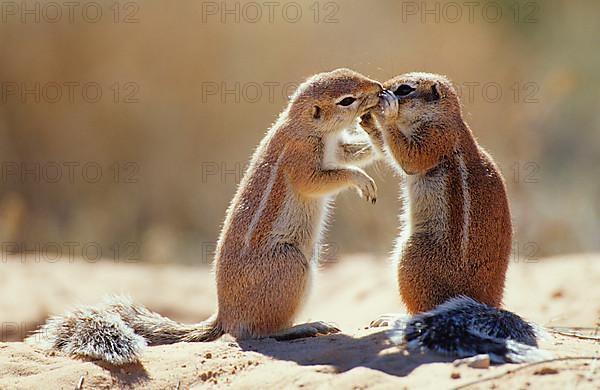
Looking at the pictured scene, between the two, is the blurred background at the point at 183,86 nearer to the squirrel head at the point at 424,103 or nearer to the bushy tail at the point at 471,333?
the squirrel head at the point at 424,103

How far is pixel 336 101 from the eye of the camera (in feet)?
23.6

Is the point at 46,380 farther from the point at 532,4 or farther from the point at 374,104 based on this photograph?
the point at 532,4

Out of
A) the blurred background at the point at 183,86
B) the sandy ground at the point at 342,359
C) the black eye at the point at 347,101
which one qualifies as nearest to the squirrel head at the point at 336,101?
the black eye at the point at 347,101

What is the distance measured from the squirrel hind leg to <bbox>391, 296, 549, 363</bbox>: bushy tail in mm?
2011

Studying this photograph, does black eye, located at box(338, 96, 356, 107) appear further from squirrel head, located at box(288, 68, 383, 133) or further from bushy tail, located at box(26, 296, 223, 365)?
bushy tail, located at box(26, 296, 223, 365)

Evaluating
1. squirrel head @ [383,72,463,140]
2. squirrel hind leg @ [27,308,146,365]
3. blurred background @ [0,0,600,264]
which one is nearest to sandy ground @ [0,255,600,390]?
squirrel hind leg @ [27,308,146,365]

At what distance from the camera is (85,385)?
5.98 meters

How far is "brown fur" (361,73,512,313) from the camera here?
21.8ft

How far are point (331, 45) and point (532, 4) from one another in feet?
19.5

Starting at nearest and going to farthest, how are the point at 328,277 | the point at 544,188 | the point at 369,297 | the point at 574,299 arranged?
the point at 574,299
the point at 369,297
the point at 328,277
the point at 544,188

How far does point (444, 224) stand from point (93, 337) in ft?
9.41

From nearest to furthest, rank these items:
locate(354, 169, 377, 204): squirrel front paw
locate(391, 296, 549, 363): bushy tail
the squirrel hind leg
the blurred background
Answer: locate(391, 296, 549, 363): bushy tail, the squirrel hind leg, locate(354, 169, 377, 204): squirrel front paw, the blurred background

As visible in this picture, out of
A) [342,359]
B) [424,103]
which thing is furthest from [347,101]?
[342,359]

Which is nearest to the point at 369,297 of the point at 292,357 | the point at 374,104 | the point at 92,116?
the point at 374,104
